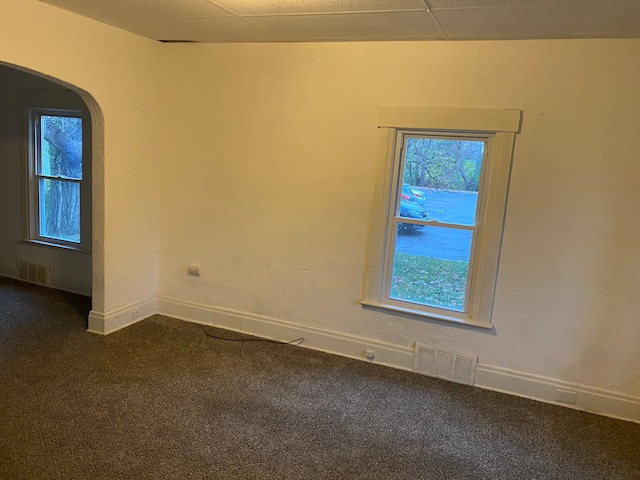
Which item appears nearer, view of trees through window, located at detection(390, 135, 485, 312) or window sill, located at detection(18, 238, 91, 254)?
view of trees through window, located at detection(390, 135, 485, 312)

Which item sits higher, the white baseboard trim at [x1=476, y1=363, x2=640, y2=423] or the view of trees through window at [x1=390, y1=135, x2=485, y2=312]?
the view of trees through window at [x1=390, y1=135, x2=485, y2=312]

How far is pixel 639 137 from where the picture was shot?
9.53ft

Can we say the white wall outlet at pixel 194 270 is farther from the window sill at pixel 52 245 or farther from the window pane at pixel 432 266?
the window pane at pixel 432 266

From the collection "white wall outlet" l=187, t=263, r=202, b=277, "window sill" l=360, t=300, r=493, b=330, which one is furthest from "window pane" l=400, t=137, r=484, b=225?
"white wall outlet" l=187, t=263, r=202, b=277

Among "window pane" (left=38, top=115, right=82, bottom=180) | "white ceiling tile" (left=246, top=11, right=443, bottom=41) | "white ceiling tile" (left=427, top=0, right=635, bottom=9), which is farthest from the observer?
"window pane" (left=38, top=115, right=82, bottom=180)

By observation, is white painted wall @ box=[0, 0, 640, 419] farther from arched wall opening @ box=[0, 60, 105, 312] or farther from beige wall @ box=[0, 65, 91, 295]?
beige wall @ box=[0, 65, 91, 295]

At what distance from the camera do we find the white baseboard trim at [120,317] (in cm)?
391

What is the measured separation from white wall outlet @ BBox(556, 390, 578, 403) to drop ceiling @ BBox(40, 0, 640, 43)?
2.14 meters

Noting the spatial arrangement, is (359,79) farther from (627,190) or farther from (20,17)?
(20,17)

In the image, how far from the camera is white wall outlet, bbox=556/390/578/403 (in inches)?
127

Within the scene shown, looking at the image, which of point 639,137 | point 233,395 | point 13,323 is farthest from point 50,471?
point 639,137

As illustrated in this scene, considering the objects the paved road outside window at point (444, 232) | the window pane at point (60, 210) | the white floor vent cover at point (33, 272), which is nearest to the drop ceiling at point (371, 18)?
the paved road outside window at point (444, 232)

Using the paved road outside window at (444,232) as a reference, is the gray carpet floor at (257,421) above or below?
below

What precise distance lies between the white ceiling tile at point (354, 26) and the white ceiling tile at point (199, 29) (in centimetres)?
15
